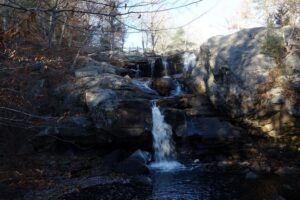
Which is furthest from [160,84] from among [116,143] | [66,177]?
[66,177]

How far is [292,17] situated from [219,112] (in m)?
6.78

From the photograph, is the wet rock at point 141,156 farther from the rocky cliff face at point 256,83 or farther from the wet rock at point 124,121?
the rocky cliff face at point 256,83

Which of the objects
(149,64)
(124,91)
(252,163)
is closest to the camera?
(252,163)

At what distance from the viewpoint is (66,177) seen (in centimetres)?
1171

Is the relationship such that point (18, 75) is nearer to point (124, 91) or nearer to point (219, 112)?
point (124, 91)

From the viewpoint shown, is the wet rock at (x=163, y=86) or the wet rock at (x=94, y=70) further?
the wet rock at (x=163, y=86)

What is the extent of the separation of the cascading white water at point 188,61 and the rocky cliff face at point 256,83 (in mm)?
3545

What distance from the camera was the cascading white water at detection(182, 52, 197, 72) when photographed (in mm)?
20041

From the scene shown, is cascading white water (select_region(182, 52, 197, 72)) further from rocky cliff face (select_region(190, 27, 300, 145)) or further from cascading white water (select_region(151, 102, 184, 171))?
cascading white water (select_region(151, 102, 184, 171))

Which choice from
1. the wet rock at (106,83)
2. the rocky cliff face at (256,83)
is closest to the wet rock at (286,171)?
the rocky cliff face at (256,83)

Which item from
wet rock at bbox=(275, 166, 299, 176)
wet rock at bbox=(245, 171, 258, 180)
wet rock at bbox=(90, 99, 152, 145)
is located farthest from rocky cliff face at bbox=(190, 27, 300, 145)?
wet rock at bbox=(90, 99, 152, 145)

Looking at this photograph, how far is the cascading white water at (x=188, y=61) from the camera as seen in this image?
20041mm

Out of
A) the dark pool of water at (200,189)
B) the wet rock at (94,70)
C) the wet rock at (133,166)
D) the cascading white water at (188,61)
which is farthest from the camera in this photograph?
the cascading white water at (188,61)

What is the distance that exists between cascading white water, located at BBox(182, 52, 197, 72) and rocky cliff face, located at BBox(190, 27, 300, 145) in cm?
354
